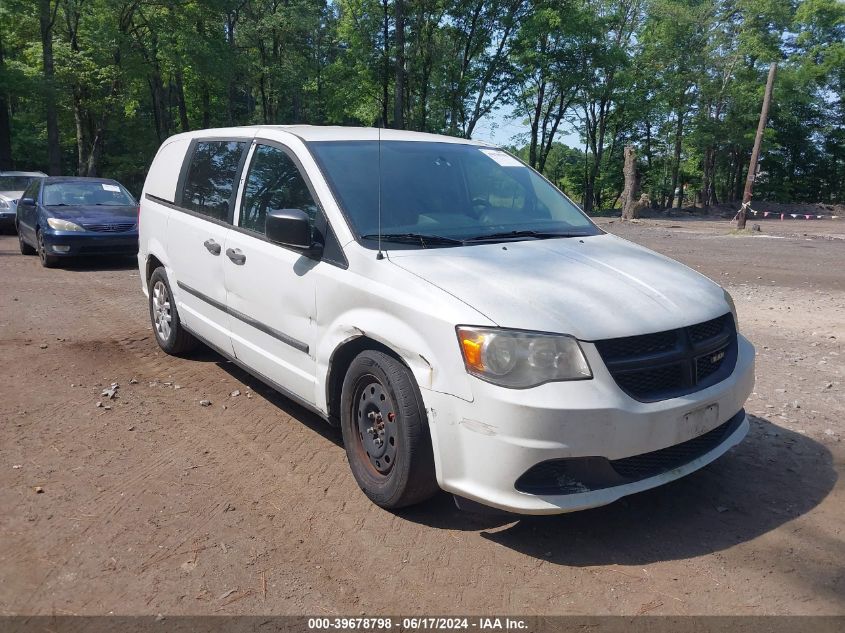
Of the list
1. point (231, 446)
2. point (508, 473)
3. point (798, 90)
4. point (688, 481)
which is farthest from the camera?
point (798, 90)

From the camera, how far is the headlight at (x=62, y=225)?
11.3 meters

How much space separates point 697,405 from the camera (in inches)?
126

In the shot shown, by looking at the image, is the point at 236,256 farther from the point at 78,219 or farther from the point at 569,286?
the point at 78,219

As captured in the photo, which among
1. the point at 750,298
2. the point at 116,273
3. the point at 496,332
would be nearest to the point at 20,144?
the point at 116,273

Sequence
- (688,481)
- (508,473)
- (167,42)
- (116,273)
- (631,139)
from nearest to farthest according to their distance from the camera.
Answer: (508,473) < (688,481) < (116,273) < (167,42) < (631,139)

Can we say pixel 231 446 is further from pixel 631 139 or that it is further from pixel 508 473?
pixel 631 139

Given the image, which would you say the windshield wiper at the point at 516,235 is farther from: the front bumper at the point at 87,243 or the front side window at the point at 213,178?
the front bumper at the point at 87,243

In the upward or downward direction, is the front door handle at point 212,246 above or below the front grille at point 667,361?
above

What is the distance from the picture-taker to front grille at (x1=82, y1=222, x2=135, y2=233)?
11.5 meters

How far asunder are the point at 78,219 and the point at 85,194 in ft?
3.92

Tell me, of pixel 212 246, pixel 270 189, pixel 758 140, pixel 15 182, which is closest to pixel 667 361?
pixel 270 189

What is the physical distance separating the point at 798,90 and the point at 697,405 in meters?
50.9

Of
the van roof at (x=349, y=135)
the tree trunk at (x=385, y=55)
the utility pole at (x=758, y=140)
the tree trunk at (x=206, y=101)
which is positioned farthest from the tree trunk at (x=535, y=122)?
the van roof at (x=349, y=135)

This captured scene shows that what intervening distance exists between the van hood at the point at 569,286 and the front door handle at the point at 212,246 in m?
1.81
